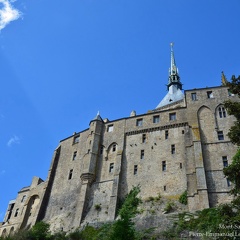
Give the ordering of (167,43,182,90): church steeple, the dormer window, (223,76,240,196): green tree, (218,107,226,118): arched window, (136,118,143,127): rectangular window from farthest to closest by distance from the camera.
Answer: (167,43,182,90): church steeple, (136,118,143,127): rectangular window, the dormer window, (218,107,226,118): arched window, (223,76,240,196): green tree

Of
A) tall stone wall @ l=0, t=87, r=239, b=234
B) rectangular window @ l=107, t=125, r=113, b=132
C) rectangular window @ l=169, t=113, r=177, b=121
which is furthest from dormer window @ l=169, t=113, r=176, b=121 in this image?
rectangular window @ l=107, t=125, r=113, b=132

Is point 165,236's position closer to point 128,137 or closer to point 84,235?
point 84,235

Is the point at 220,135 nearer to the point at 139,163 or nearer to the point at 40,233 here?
the point at 139,163

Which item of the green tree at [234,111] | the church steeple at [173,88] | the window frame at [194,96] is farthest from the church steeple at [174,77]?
the green tree at [234,111]

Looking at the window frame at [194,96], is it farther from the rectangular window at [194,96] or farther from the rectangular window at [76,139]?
the rectangular window at [76,139]

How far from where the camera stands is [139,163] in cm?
4294

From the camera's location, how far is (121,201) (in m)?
40.2

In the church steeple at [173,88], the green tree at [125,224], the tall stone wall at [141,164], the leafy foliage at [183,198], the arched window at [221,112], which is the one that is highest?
the church steeple at [173,88]

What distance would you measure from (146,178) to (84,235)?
1008 cm

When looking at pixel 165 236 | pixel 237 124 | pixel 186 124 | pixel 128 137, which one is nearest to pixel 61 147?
pixel 128 137

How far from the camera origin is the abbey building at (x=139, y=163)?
38.3 m

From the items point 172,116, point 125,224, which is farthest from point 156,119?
point 125,224

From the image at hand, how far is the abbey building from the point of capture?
38281 mm

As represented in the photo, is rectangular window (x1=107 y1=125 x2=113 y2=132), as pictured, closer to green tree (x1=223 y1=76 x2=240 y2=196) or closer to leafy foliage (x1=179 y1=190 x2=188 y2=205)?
leafy foliage (x1=179 y1=190 x2=188 y2=205)
